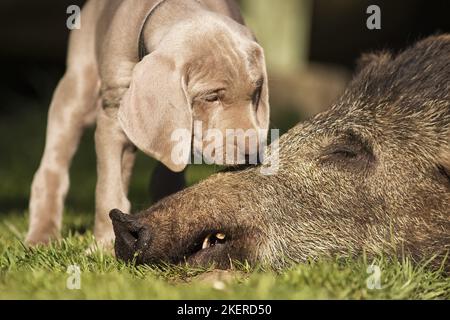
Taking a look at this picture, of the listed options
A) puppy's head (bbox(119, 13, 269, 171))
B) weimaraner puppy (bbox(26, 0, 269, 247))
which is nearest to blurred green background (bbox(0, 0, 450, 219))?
weimaraner puppy (bbox(26, 0, 269, 247))

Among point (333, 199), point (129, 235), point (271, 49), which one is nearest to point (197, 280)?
point (129, 235)

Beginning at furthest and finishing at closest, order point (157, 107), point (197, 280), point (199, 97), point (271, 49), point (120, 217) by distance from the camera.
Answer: point (271, 49) → point (199, 97) → point (157, 107) → point (120, 217) → point (197, 280)

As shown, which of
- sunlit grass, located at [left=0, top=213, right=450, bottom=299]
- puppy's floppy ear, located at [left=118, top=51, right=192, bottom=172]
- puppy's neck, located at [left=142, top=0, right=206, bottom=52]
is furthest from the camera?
puppy's neck, located at [left=142, top=0, right=206, bottom=52]

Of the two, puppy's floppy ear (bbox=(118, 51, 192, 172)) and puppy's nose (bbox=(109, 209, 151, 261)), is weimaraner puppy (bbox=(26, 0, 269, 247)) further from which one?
puppy's nose (bbox=(109, 209, 151, 261))

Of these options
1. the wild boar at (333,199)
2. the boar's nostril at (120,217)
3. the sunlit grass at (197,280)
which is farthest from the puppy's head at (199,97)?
the sunlit grass at (197,280)

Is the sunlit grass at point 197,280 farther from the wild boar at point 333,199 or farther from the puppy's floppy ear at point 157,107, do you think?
the puppy's floppy ear at point 157,107

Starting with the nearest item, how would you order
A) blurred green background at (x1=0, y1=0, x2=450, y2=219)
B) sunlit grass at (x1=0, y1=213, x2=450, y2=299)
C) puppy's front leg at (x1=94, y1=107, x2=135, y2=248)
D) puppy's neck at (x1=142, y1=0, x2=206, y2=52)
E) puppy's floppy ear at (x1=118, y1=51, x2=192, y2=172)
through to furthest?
sunlit grass at (x1=0, y1=213, x2=450, y2=299) < puppy's floppy ear at (x1=118, y1=51, x2=192, y2=172) < puppy's neck at (x1=142, y1=0, x2=206, y2=52) < puppy's front leg at (x1=94, y1=107, x2=135, y2=248) < blurred green background at (x1=0, y1=0, x2=450, y2=219)

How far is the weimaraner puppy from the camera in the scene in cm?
429

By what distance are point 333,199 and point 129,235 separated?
98 centimetres

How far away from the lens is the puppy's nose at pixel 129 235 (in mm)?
3969

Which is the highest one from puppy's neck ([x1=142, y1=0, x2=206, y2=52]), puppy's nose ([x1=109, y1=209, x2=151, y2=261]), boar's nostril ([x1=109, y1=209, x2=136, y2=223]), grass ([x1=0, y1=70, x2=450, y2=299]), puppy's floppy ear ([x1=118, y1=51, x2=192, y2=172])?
puppy's neck ([x1=142, y1=0, x2=206, y2=52])

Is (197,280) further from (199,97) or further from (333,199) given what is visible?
(199,97)

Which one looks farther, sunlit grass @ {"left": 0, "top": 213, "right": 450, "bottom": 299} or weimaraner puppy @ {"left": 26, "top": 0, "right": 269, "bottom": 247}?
weimaraner puppy @ {"left": 26, "top": 0, "right": 269, "bottom": 247}

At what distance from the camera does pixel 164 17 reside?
15.2ft
